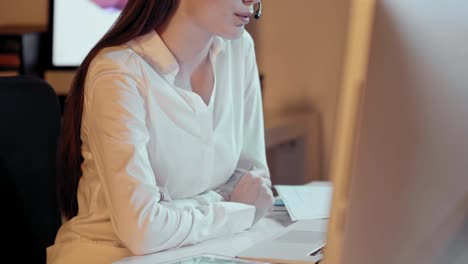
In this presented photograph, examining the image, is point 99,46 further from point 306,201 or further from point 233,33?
point 306,201

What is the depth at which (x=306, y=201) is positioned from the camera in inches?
60.9

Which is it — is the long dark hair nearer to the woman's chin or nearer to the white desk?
the woman's chin

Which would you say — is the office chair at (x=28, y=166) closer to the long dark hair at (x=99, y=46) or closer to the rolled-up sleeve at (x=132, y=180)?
the long dark hair at (x=99, y=46)

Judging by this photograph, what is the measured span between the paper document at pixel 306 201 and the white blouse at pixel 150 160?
94 mm

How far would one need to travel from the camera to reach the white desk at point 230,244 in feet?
4.02

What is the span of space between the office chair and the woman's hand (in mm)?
356

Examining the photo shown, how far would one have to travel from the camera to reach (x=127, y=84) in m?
1.32

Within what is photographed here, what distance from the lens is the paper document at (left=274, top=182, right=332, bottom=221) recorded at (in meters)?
1.48

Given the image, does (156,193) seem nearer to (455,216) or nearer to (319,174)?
(455,216)

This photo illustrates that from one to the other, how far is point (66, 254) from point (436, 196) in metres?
0.75

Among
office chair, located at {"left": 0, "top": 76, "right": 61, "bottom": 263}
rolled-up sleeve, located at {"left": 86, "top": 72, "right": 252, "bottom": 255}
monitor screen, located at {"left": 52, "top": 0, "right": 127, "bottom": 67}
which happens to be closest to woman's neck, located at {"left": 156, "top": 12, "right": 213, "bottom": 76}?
rolled-up sleeve, located at {"left": 86, "top": 72, "right": 252, "bottom": 255}

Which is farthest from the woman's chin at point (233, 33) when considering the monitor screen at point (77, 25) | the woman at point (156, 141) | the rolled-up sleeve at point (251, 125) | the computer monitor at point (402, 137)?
the monitor screen at point (77, 25)

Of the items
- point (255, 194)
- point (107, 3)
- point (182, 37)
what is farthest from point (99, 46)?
point (107, 3)

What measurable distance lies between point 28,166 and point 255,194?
1.38 feet
